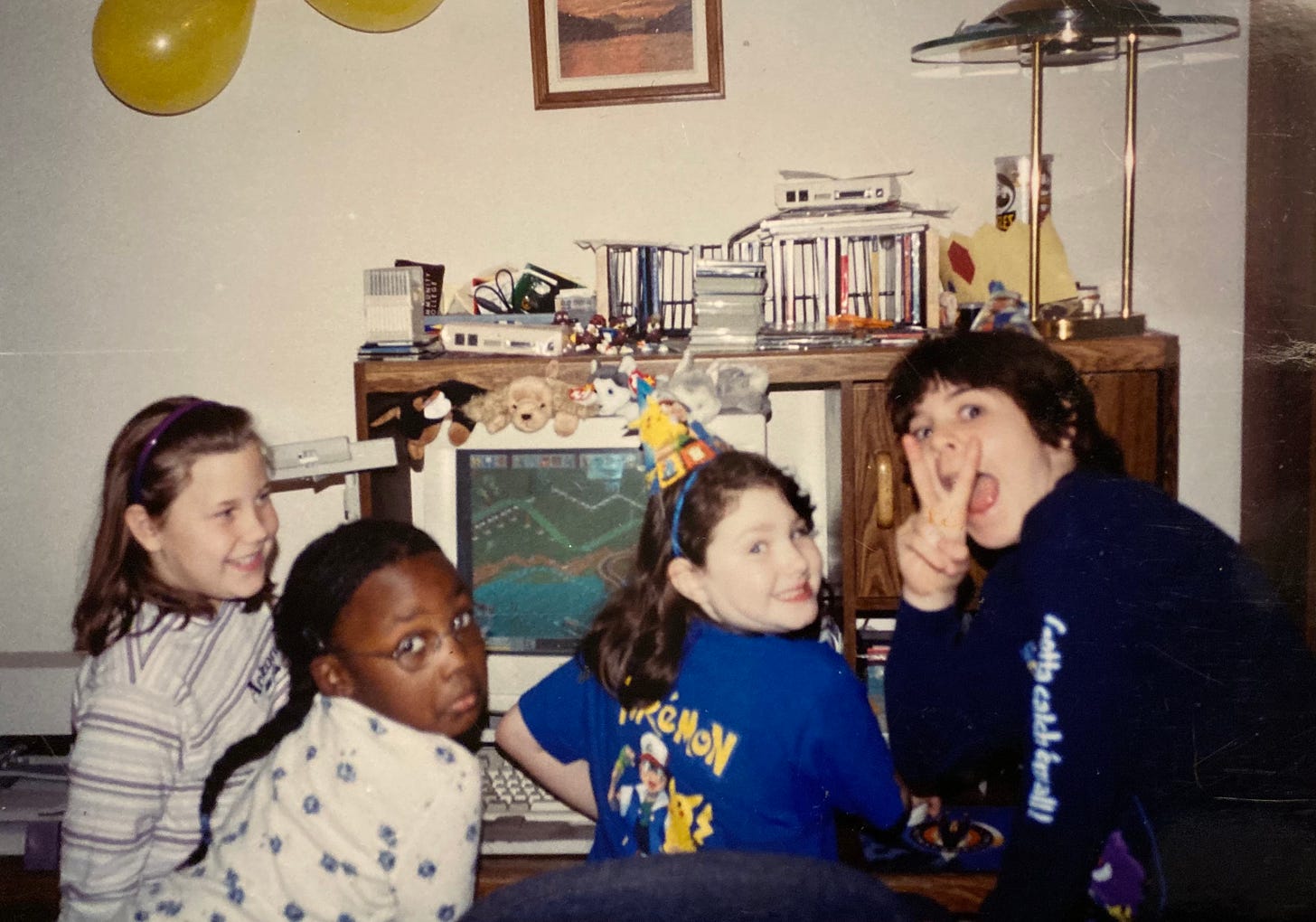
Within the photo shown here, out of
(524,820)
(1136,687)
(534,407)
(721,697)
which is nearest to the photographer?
(1136,687)

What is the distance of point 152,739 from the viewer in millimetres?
1493

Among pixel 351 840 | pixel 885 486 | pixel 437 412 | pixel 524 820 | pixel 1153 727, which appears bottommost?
pixel 524 820

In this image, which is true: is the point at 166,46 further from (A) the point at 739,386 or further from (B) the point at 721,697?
(B) the point at 721,697

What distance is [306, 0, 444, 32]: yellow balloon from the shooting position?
209cm

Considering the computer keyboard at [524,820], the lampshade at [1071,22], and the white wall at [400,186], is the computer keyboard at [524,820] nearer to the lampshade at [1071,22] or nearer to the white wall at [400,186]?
the white wall at [400,186]

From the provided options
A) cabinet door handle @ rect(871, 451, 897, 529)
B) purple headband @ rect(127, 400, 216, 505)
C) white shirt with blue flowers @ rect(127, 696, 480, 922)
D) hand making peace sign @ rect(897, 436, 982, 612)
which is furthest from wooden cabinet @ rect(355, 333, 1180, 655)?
A: white shirt with blue flowers @ rect(127, 696, 480, 922)

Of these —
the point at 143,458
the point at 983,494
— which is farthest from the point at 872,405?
the point at 143,458

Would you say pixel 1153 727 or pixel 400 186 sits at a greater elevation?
pixel 400 186

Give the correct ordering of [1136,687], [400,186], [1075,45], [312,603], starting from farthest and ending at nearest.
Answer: [400,186] → [1075,45] → [312,603] → [1136,687]

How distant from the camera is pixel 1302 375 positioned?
1.83 m

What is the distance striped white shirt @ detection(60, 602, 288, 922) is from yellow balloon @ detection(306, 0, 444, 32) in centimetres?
118

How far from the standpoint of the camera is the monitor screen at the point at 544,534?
1.85m

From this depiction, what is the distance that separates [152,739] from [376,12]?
1.41m

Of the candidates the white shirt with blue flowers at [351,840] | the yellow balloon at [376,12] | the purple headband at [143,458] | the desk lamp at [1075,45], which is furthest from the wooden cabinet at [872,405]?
the yellow balloon at [376,12]
